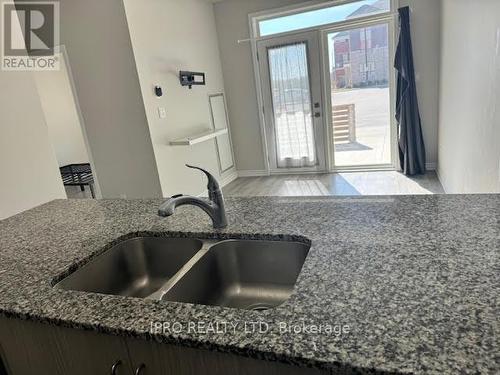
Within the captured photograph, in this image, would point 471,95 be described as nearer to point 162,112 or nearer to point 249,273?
point 249,273

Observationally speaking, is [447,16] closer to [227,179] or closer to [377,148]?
[377,148]

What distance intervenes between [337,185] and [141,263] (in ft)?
11.8

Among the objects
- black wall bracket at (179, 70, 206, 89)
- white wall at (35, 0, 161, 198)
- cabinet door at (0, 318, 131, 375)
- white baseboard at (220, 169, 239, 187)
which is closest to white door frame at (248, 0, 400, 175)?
white baseboard at (220, 169, 239, 187)

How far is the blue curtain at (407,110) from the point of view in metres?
4.27

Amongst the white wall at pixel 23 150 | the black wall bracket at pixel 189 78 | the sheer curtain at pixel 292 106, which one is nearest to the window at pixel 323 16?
the sheer curtain at pixel 292 106

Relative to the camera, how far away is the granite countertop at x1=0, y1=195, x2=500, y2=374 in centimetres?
60

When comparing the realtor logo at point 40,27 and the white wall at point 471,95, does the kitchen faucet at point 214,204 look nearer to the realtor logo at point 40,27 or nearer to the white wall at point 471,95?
the white wall at point 471,95

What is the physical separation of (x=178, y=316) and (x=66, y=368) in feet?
1.29

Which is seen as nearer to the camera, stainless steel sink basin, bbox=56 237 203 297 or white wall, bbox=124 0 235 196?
stainless steel sink basin, bbox=56 237 203 297

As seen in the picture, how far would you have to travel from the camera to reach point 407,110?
444cm

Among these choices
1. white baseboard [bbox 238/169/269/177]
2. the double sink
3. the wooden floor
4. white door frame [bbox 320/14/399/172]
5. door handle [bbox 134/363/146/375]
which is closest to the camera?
door handle [bbox 134/363/146/375]

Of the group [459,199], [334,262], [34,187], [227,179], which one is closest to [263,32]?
[227,179]

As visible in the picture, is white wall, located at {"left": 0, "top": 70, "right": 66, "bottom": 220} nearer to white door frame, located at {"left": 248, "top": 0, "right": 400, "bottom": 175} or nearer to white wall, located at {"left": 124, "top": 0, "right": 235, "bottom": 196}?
white wall, located at {"left": 124, "top": 0, "right": 235, "bottom": 196}

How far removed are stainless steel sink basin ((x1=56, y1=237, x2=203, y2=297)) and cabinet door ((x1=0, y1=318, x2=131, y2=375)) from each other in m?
0.29
